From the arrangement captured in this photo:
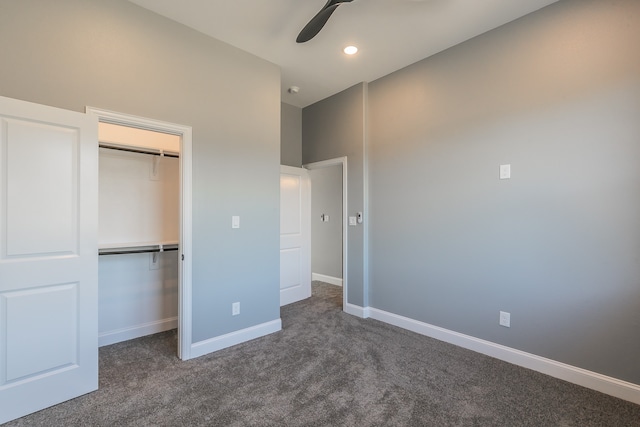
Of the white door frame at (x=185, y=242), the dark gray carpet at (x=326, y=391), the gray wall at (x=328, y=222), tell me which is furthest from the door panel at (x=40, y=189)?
the gray wall at (x=328, y=222)

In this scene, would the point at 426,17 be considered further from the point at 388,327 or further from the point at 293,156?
the point at 388,327

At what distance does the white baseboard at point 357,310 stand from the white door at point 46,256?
2581mm

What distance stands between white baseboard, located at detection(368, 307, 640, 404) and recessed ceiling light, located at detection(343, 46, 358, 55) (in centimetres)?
286

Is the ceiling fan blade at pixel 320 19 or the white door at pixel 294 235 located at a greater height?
the ceiling fan blade at pixel 320 19

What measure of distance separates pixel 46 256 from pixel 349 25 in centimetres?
282

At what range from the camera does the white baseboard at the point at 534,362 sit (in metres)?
2.02

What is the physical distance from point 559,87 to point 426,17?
3.85ft

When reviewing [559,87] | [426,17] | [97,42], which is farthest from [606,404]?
[97,42]

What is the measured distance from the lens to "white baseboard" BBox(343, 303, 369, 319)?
3.61 m

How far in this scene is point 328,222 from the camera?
5492 mm

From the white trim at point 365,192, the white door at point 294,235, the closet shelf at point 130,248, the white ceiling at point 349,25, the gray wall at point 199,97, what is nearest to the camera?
the gray wall at point 199,97

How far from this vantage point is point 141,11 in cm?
232

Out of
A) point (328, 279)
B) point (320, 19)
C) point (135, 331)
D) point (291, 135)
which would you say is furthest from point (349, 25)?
point (328, 279)

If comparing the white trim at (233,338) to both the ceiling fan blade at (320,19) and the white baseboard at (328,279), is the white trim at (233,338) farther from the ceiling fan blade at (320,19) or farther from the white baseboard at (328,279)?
the ceiling fan blade at (320,19)
